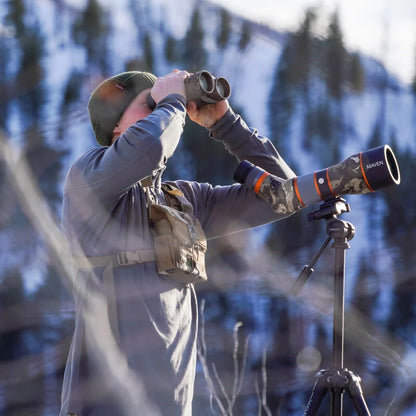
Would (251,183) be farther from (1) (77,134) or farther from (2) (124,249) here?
(1) (77,134)

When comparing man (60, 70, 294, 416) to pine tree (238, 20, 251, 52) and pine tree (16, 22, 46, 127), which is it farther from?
pine tree (238, 20, 251, 52)

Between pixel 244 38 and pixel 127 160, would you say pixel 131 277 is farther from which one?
pixel 244 38

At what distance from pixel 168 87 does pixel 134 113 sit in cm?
8

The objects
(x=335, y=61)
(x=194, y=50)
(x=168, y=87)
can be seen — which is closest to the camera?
(x=168, y=87)

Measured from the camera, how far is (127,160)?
45.4 inches

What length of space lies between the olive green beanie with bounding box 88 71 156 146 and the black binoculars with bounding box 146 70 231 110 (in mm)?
36

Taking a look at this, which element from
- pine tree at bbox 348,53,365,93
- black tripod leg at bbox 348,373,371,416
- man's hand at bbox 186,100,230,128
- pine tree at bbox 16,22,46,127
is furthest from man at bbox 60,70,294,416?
pine tree at bbox 348,53,365,93

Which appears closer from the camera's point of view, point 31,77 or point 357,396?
point 357,396

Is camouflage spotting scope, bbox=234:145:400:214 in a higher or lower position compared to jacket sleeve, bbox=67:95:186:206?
lower

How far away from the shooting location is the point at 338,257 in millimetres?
1180

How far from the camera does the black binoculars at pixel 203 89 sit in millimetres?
1317

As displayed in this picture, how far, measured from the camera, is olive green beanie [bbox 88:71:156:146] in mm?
1340

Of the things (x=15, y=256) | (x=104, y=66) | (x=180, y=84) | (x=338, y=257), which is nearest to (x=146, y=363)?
(x=338, y=257)

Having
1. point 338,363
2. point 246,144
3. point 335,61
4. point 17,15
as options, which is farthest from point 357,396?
point 17,15
